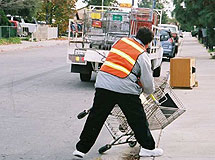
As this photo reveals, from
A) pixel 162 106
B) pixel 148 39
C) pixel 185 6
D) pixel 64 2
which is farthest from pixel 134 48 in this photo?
pixel 64 2

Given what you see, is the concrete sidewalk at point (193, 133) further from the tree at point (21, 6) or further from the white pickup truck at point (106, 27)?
the tree at point (21, 6)

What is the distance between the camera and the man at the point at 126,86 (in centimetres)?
646

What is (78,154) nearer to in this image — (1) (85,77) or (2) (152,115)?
(2) (152,115)

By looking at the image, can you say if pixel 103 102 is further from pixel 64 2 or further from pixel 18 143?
pixel 64 2

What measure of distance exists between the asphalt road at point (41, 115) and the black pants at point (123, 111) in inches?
21.4

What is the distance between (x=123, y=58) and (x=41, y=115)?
157 inches

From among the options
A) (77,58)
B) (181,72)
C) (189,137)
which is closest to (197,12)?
(181,72)

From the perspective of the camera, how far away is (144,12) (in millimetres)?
15266

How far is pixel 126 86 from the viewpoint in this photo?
646 centimetres

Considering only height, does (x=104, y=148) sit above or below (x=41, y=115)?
above

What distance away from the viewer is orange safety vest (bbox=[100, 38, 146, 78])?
21.2 feet

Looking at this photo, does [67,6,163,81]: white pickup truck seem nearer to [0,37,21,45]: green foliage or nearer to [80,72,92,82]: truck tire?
[80,72,92,82]: truck tire

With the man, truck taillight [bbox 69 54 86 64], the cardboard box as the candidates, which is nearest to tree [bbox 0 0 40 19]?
truck taillight [bbox 69 54 86 64]

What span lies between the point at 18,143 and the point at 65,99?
448 centimetres
